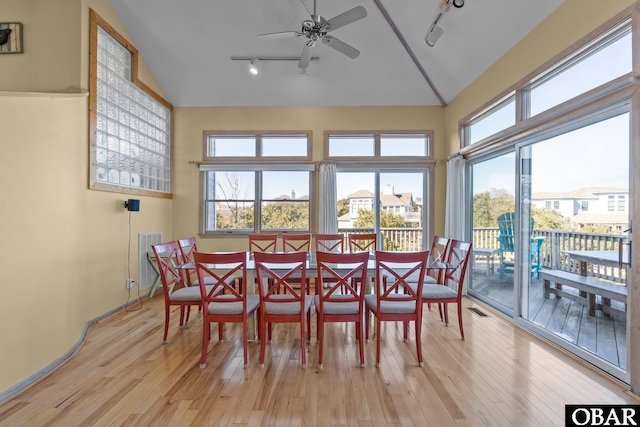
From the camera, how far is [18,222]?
2146mm

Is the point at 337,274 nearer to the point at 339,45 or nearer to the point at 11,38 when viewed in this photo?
the point at 339,45

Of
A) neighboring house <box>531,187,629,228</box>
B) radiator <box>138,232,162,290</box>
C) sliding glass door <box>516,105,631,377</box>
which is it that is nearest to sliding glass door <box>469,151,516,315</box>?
sliding glass door <box>516,105,631,377</box>

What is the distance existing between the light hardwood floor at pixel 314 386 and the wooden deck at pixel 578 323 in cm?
19

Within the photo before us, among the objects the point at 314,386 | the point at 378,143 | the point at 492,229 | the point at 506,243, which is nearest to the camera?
the point at 314,386

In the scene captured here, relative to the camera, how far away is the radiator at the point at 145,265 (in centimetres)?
403

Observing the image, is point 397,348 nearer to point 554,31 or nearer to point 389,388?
point 389,388

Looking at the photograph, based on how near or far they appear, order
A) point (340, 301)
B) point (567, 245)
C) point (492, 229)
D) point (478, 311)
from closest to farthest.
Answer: point (340, 301) → point (567, 245) → point (478, 311) → point (492, 229)

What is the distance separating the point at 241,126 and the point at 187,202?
1672mm

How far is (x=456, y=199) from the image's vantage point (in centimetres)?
441

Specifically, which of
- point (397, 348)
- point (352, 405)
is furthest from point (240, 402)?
point (397, 348)

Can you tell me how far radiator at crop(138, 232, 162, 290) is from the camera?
403 cm

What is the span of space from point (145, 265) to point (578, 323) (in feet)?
17.1

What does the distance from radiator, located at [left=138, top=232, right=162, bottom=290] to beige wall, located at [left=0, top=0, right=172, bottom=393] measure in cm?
33

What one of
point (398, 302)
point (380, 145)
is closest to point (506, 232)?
point (398, 302)
